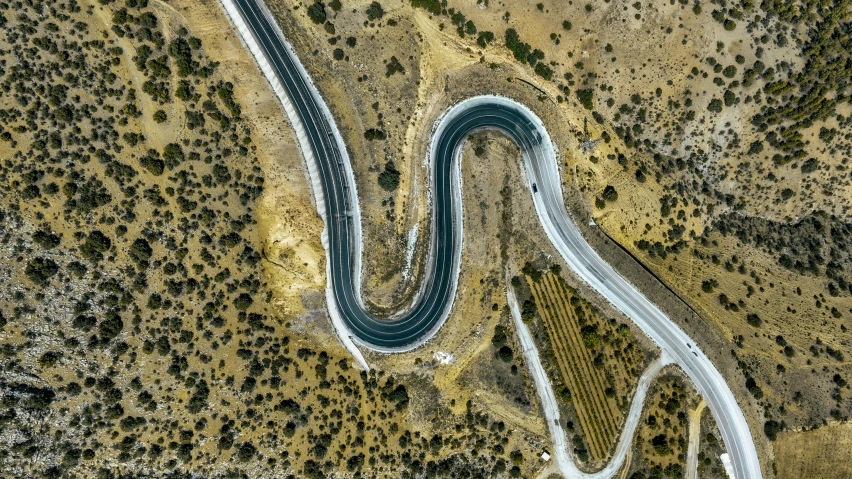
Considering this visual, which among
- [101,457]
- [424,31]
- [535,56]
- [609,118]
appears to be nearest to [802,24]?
[609,118]

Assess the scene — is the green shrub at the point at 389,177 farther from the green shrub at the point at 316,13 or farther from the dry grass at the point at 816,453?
the dry grass at the point at 816,453

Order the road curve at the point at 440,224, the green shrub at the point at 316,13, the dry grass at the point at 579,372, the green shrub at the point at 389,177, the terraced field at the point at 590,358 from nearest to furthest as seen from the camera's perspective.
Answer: the green shrub at the point at 316,13, the road curve at the point at 440,224, the green shrub at the point at 389,177, the dry grass at the point at 579,372, the terraced field at the point at 590,358

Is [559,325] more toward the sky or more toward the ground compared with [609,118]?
more toward the ground

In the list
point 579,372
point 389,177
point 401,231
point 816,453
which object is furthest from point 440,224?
point 816,453

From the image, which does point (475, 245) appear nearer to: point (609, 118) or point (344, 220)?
point (344, 220)

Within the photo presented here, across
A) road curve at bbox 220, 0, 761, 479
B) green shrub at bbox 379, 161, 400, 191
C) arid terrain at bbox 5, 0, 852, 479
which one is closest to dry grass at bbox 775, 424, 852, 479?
arid terrain at bbox 5, 0, 852, 479

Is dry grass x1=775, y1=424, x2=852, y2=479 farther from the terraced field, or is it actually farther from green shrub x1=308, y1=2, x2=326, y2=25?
green shrub x1=308, y1=2, x2=326, y2=25

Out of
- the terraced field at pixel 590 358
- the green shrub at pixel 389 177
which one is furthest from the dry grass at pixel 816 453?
the green shrub at pixel 389 177
